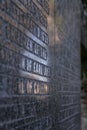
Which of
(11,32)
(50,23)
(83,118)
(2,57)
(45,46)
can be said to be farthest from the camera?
(83,118)

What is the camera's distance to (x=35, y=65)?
5.84 feet

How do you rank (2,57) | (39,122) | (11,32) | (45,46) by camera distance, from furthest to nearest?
(45,46) → (39,122) → (11,32) → (2,57)

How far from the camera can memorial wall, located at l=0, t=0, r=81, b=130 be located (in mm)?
1380

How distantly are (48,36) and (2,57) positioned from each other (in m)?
0.81

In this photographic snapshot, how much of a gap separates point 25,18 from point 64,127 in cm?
117

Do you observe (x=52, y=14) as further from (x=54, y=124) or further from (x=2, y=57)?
(x=2, y=57)

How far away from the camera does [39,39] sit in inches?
73.8

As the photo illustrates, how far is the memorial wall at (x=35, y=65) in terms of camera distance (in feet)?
4.53

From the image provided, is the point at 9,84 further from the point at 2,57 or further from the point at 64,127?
the point at 64,127

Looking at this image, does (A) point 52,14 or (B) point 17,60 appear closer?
(B) point 17,60

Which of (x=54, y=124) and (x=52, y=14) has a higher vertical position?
(x=52, y=14)

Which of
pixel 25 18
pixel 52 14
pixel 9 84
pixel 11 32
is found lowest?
pixel 9 84

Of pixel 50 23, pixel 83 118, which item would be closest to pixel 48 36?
pixel 50 23

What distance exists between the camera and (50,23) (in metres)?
2.16
